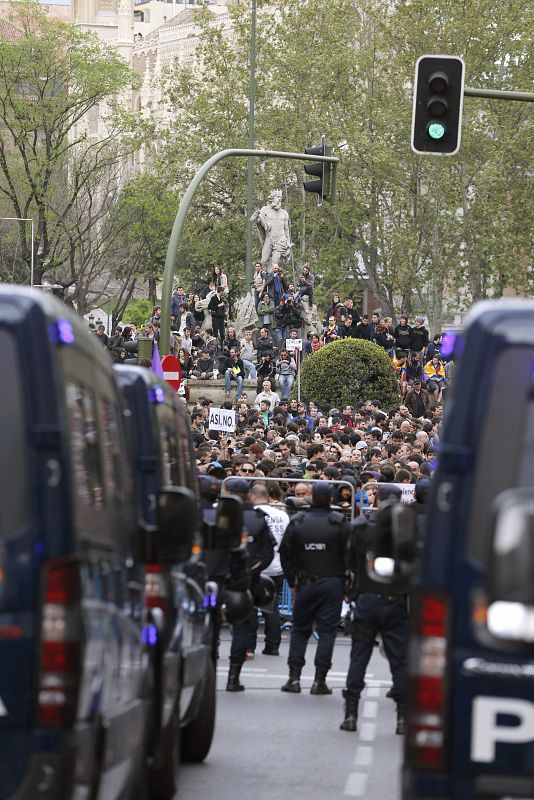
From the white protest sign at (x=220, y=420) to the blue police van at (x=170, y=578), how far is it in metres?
15.1

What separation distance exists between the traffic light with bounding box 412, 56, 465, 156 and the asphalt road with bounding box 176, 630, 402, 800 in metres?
5.19

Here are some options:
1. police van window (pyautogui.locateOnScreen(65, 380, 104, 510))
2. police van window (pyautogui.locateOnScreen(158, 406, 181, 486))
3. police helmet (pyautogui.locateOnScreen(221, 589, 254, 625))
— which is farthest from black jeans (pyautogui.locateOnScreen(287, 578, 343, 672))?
police van window (pyautogui.locateOnScreen(65, 380, 104, 510))

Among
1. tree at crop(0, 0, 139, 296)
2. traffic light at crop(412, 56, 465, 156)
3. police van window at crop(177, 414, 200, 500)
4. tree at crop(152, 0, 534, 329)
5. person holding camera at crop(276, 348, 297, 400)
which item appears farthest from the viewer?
tree at crop(0, 0, 139, 296)

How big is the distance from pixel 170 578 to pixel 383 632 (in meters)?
4.27

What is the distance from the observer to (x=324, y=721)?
1295 cm

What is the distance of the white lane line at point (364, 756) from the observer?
11059 millimetres

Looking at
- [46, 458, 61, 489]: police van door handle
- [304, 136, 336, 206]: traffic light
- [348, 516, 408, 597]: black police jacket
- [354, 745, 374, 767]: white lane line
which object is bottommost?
[354, 745, 374, 767]: white lane line

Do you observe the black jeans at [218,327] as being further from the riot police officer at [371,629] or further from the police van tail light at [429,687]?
the police van tail light at [429,687]

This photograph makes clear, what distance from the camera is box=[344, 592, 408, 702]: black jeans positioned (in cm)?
1232

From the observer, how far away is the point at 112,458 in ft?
22.3

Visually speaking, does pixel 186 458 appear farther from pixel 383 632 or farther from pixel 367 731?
pixel 367 731

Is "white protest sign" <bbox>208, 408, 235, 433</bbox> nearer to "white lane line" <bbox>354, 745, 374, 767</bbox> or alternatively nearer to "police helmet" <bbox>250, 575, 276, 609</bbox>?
"police helmet" <bbox>250, 575, 276, 609</bbox>

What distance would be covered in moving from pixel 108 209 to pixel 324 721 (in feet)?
188

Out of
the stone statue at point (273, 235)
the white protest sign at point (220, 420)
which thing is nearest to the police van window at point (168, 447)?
the white protest sign at point (220, 420)
